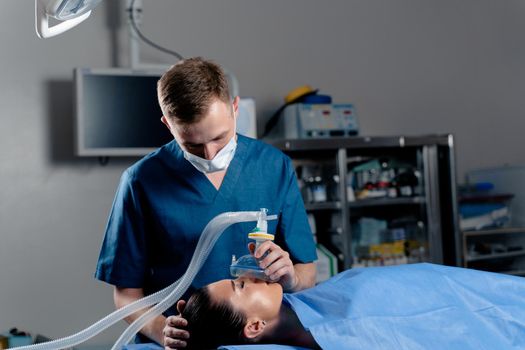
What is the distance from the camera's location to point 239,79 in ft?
13.1

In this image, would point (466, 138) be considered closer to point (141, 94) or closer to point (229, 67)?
point (229, 67)

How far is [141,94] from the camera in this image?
3627mm

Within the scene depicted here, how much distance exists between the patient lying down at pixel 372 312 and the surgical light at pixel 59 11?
74 centimetres

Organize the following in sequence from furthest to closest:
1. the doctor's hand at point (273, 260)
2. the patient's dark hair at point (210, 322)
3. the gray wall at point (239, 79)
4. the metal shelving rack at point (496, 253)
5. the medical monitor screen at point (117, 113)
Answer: the metal shelving rack at point (496, 253) → the gray wall at point (239, 79) → the medical monitor screen at point (117, 113) → the patient's dark hair at point (210, 322) → the doctor's hand at point (273, 260)

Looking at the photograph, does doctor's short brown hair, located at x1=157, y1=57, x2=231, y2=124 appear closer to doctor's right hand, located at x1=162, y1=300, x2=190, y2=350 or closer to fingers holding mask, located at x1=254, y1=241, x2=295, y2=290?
fingers holding mask, located at x1=254, y1=241, x2=295, y2=290

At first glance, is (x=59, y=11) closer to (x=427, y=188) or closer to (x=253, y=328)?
(x=253, y=328)

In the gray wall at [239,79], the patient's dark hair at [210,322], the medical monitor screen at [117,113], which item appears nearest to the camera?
the patient's dark hair at [210,322]

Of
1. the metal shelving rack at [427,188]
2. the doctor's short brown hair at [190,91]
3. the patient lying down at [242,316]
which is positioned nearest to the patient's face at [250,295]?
the patient lying down at [242,316]

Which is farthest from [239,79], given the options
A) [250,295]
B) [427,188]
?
[250,295]

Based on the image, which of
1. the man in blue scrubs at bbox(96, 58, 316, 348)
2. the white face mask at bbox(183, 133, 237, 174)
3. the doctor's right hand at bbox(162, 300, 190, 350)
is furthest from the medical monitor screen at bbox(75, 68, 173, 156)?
the doctor's right hand at bbox(162, 300, 190, 350)

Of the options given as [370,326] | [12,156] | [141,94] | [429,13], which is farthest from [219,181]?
[429,13]

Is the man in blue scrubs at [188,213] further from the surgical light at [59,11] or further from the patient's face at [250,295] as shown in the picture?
the surgical light at [59,11]

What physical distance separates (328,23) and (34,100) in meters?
1.74

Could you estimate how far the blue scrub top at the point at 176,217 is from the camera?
6.34ft
